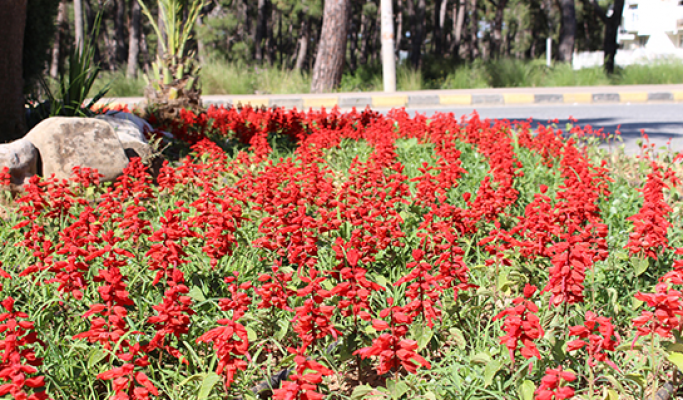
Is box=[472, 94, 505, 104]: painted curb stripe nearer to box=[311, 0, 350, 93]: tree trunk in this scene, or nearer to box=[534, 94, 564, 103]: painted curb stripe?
box=[534, 94, 564, 103]: painted curb stripe


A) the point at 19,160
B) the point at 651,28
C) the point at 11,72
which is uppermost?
the point at 651,28

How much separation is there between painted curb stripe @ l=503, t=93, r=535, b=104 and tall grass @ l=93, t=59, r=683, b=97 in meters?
3.17

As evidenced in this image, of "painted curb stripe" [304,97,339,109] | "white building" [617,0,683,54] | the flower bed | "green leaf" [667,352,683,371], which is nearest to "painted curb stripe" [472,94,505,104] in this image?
"painted curb stripe" [304,97,339,109]

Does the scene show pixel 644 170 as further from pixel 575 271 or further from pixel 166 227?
pixel 166 227

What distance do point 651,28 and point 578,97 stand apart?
156 feet

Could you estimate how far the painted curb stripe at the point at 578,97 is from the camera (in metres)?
12.0

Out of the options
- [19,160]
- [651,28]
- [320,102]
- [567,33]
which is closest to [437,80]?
[567,33]

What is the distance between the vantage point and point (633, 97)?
11.8 m

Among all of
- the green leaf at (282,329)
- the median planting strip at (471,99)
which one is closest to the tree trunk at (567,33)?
the median planting strip at (471,99)

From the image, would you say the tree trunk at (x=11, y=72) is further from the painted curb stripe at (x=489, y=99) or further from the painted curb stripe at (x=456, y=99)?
the painted curb stripe at (x=489, y=99)

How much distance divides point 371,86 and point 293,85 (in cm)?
209

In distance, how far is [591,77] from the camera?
15.2 meters

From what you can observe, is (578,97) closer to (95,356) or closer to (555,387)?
(555,387)

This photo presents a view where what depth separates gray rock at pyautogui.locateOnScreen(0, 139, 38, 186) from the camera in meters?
4.00
